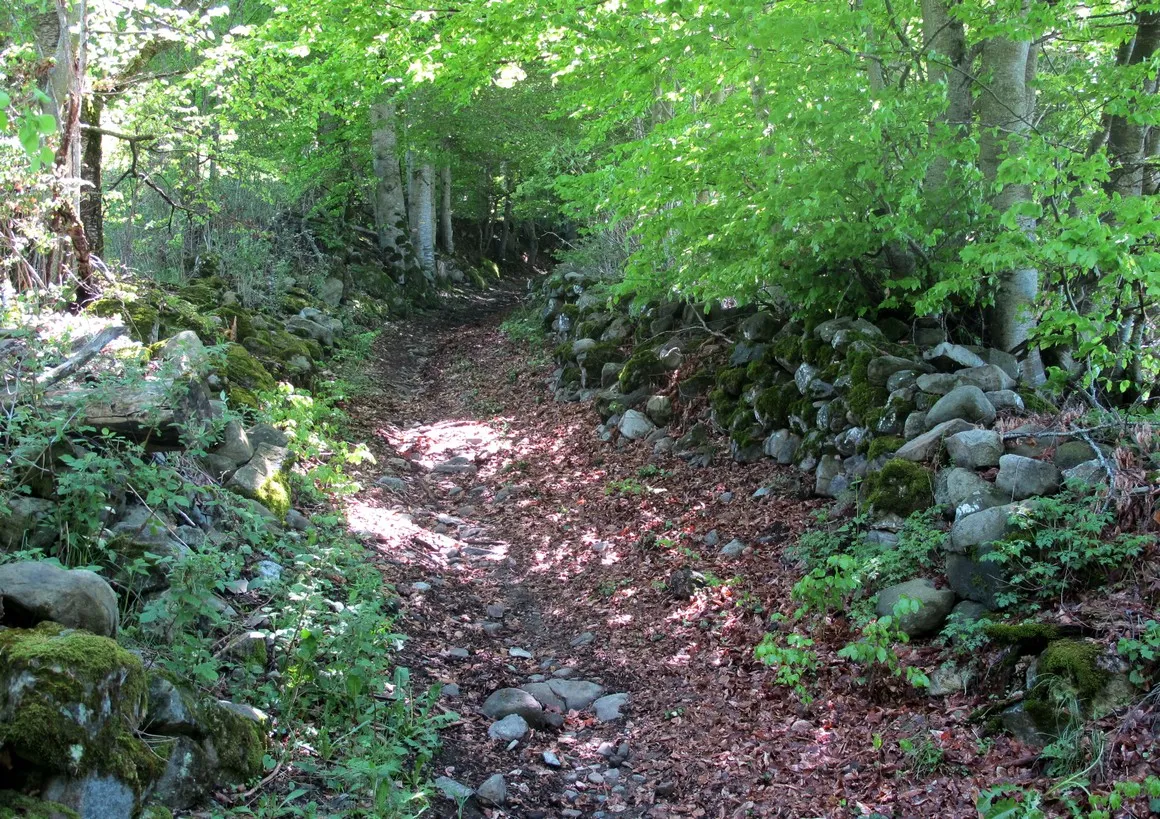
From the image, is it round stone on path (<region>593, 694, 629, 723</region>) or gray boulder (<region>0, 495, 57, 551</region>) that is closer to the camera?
gray boulder (<region>0, 495, 57, 551</region>)

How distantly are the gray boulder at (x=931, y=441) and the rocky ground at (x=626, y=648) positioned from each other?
1086 millimetres

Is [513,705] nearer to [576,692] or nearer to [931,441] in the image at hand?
[576,692]

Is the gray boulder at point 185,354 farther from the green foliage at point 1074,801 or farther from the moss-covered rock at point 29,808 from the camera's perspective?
the green foliage at point 1074,801

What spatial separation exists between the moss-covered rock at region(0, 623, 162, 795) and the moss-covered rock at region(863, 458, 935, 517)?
15.3 feet

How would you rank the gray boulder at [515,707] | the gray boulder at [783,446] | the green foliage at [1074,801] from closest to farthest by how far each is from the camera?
the green foliage at [1074,801], the gray boulder at [515,707], the gray boulder at [783,446]

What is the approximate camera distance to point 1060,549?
447cm

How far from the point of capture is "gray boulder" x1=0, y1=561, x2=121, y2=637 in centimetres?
326

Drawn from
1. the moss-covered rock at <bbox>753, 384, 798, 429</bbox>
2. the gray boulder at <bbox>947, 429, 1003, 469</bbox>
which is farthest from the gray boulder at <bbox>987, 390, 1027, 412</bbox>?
the moss-covered rock at <bbox>753, 384, 798, 429</bbox>

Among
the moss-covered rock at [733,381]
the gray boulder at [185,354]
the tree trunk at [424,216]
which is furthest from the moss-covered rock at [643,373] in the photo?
the tree trunk at [424,216]

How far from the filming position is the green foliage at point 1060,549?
14.0 ft

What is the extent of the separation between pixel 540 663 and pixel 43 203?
588 cm

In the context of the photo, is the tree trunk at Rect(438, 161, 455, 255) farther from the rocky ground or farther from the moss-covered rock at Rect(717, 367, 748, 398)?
the moss-covered rock at Rect(717, 367, 748, 398)

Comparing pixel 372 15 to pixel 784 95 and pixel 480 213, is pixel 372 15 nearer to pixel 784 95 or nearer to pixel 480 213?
pixel 784 95

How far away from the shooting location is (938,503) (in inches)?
212
